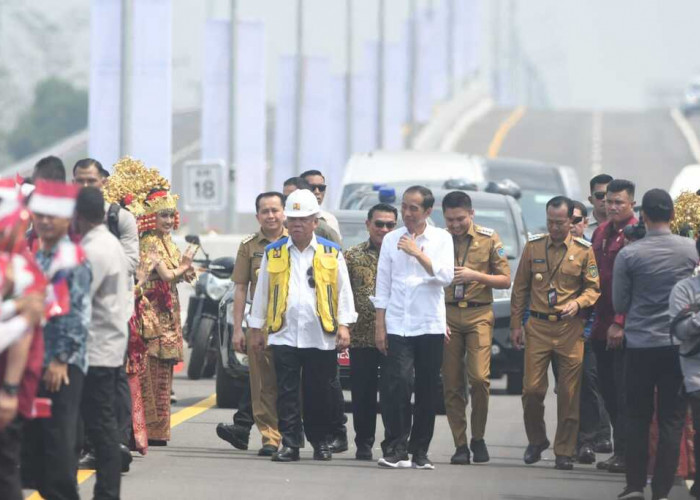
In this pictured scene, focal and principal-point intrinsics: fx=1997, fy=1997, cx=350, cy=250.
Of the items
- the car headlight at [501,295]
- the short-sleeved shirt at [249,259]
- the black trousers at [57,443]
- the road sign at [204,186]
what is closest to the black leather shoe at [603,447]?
the short-sleeved shirt at [249,259]

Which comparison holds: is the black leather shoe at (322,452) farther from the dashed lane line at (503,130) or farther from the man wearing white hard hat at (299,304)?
the dashed lane line at (503,130)

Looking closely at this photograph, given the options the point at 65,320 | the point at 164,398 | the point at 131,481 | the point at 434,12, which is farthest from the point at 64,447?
the point at 434,12

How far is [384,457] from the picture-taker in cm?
1311

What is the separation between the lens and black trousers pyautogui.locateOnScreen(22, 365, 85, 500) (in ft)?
30.2

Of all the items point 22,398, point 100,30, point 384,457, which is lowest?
point 384,457

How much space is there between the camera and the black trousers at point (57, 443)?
9219 millimetres

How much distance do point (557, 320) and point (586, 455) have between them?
1.07m

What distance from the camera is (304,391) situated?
13.3m

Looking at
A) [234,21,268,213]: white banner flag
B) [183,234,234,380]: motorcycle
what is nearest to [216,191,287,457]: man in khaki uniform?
[183,234,234,380]: motorcycle

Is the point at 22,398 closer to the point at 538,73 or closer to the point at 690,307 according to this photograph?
the point at 690,307

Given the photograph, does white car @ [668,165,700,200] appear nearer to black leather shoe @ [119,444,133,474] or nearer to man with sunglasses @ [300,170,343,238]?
man with sunglasses @ [300,170,343,238]

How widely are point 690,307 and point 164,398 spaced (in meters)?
4.29

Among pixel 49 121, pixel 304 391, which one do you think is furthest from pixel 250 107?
pixel 49 121

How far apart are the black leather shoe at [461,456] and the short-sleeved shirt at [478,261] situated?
99 cm
